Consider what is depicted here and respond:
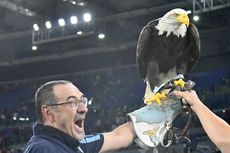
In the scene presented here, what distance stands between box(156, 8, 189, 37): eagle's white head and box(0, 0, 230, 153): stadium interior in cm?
843

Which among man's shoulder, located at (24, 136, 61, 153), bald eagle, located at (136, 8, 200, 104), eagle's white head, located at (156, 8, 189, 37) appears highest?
eagle's white head, located at (156, 8, 189, 37)

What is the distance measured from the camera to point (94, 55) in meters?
17.0

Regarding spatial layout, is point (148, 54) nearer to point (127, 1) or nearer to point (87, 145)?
point (87, 145)

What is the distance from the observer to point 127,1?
538 inches

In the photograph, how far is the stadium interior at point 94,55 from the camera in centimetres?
1327

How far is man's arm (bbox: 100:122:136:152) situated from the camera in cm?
261

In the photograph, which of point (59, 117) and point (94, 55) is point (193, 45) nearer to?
point (59, 117)

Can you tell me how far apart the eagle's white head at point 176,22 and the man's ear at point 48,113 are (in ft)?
2.23

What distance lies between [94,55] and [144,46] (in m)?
14.5

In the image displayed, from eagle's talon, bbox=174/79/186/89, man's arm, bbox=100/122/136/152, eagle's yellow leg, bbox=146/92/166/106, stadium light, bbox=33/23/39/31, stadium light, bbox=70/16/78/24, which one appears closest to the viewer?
eagle's talon, bbox=174/79/186/89

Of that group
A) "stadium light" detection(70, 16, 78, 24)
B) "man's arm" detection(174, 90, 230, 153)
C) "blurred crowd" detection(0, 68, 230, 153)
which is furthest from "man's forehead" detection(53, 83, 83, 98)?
"stadium light" detection(70, 16, 78, 24)

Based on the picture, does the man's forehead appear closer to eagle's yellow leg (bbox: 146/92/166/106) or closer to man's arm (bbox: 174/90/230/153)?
eagle's yellow leg (bbox: 146/92/166/106)

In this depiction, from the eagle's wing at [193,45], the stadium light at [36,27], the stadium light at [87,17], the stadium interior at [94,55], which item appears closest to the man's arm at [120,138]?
the eagle's wing at [193,45]

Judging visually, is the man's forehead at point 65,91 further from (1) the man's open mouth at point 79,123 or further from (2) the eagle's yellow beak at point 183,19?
(2) the eagle's yellow beak at point 183,19
